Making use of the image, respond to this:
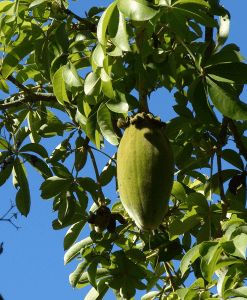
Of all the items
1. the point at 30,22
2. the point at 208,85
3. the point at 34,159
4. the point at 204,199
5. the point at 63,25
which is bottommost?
the point at 204,199

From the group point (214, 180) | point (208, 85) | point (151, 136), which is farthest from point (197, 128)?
point (151, 136)

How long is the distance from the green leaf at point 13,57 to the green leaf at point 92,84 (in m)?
0.67

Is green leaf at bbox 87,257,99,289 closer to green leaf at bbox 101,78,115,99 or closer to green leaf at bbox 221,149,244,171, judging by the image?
green leaf at bbox 221,149,244,171

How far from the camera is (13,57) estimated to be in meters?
2.13

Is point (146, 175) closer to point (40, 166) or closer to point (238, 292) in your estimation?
point (238, 292)

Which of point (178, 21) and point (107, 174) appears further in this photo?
point (107, 174)

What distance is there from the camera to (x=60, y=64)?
176 cm

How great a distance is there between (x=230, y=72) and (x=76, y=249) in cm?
122

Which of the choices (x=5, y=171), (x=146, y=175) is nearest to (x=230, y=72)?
(x=146, y=175)

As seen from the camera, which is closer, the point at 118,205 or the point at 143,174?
the point at 143,174

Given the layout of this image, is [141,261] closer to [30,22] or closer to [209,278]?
[209,278]

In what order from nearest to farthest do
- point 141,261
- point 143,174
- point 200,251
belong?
point 143,174, point 200,251, point 141,261

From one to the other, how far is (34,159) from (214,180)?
0.85m

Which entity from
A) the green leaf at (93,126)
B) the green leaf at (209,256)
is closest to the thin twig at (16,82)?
the green leaf at (93,126)
